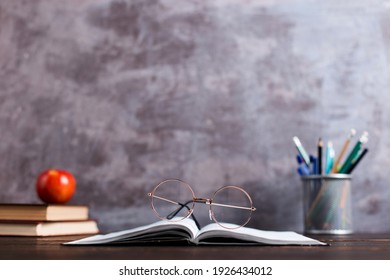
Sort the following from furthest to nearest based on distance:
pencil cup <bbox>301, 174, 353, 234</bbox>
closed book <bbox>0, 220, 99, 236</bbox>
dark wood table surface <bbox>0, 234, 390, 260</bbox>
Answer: pencil cup <bbox>301, 174, 353, 234</bbox>, closed book <bbox>0, 220, 99, 236</bbox>, dark wood table surface <bbox>0, 234, 390, 260</bbox>

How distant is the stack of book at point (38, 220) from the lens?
1199mm

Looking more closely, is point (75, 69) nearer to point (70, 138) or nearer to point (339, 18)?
point (70, 138)

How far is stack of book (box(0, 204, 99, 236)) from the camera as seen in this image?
120 centimetres

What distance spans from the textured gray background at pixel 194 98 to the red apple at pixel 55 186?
0.15 meters

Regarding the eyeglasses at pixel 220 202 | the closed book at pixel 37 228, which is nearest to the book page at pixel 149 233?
the closed book at pixel 37 228

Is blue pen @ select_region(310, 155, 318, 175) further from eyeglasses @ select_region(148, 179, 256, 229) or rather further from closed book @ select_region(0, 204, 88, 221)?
closed book @ select_region(0, 204, 88, 221)

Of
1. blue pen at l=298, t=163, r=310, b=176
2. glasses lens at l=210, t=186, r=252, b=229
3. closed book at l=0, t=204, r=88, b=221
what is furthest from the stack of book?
blue pen at l=298, t=163, r=310, b=176

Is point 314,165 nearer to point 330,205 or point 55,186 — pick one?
point 330,205

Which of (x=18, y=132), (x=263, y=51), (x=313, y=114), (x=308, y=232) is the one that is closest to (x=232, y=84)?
(x=263, y=51)

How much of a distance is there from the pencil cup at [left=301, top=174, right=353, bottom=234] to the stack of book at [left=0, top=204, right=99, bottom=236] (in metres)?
0.55

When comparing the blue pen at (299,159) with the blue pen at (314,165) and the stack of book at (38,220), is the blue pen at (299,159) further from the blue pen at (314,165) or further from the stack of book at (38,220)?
the stack of book at (38,220)
